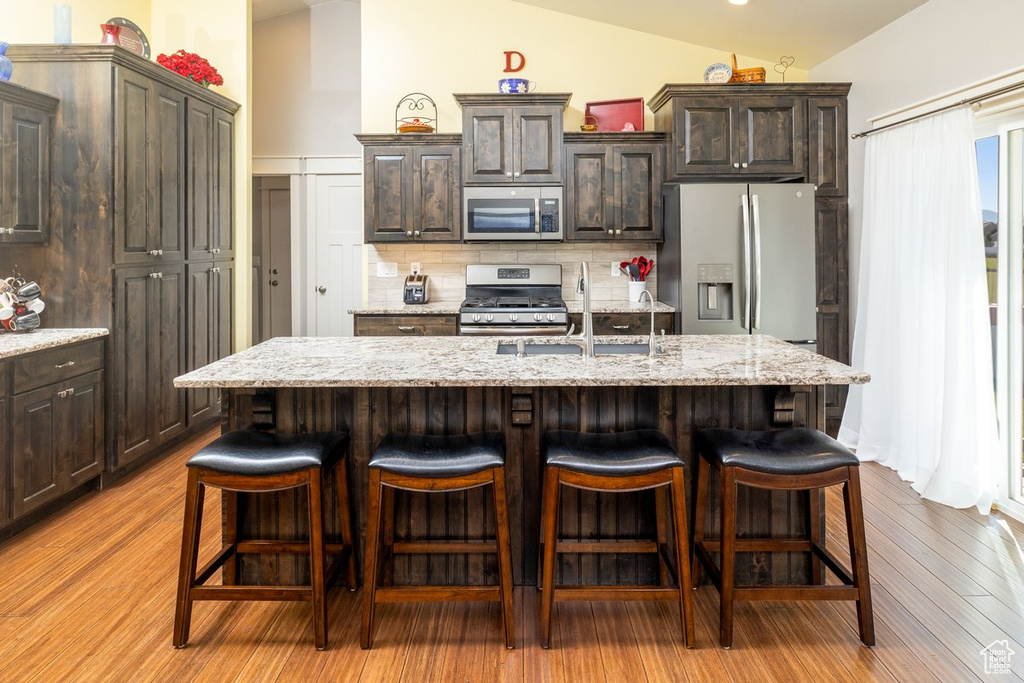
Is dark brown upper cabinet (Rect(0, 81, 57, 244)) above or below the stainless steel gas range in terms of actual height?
above

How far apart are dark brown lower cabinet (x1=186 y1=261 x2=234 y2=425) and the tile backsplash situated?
1.01m

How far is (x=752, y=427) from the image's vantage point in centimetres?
247

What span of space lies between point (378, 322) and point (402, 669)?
2887 millimetres

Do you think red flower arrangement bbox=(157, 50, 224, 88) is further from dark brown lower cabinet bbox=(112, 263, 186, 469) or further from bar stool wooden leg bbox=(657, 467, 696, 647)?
bar stool wooden leg bbox=(657, 467, 696, 647)

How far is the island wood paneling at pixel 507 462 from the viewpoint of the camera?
7.95 ft

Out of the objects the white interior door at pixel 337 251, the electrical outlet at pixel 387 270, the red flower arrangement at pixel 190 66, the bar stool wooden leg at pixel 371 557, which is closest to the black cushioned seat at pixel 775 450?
the bar stool wooden leg at pixel 371 557

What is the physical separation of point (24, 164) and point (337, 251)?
2.90 m

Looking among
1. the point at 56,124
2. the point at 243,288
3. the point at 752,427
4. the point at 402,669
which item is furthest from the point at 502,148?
the point at 402,669

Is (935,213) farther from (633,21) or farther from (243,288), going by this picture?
(243,288)

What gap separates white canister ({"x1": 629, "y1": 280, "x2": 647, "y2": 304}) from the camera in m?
4.95

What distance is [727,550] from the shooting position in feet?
6.89

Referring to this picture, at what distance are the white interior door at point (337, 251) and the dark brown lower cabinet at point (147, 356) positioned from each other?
6.16 ft

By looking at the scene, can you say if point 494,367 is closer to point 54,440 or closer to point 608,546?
point 608,546

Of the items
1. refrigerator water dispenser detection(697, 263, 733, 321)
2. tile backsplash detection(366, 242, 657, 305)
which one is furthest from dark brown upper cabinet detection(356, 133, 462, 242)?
refrigerator water dispenser detection(697, 263, 733, 321)
